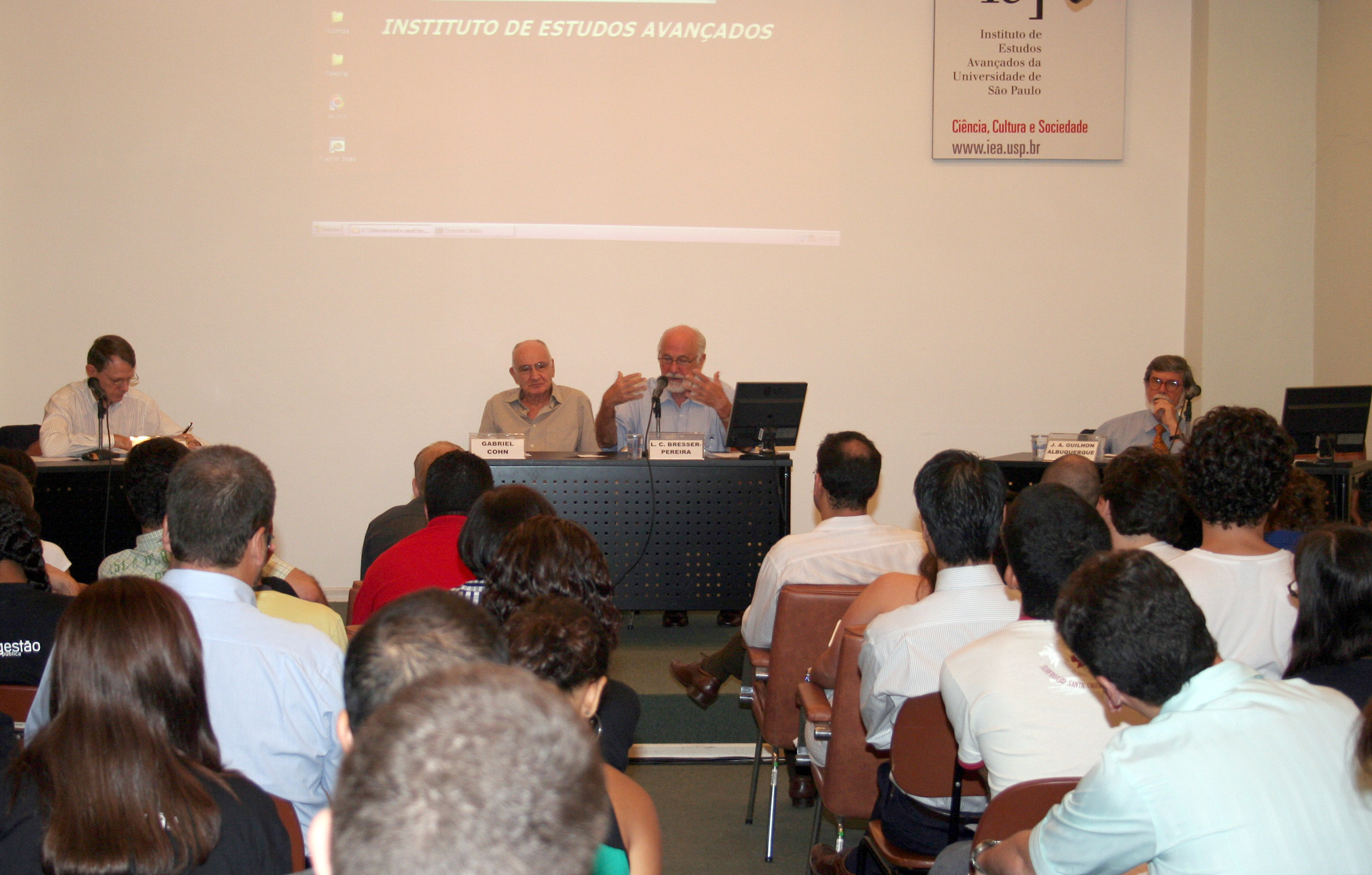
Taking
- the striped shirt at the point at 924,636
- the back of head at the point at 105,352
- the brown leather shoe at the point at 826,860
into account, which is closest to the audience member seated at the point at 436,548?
the striped shirt at the point at 924,636

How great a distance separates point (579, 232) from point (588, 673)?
441 centimetres

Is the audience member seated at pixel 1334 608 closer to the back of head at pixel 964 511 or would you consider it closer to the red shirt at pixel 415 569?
the back of head at pixel 964 511

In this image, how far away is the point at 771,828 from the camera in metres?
2.71

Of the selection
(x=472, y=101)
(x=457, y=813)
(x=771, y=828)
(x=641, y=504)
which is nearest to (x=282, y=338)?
(x=472, y=101)

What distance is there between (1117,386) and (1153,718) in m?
4.87

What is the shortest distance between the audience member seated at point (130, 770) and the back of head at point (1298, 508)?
258 cm

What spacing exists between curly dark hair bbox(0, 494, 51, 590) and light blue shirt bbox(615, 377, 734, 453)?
2975 mm

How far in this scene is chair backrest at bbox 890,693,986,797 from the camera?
6.11 feet

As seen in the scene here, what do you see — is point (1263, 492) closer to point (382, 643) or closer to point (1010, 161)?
point (382, 643)

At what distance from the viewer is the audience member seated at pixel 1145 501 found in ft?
7.69

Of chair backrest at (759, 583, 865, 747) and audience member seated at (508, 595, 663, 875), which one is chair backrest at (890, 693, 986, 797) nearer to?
chair backrest at (759, 583, 865, 747)

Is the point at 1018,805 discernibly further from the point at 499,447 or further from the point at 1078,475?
the point at 499,447

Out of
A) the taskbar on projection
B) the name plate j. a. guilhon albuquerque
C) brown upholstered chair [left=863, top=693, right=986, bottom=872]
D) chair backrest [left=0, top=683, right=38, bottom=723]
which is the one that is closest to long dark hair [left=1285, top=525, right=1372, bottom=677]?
brown upholstered chair [left=863, top=693, right=986, bottom=872]

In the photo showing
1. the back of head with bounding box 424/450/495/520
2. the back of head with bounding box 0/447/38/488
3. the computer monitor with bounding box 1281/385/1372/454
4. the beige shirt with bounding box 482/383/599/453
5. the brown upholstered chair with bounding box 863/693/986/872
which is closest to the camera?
the brown upholstered chair with bounding box 863/693/986/872
